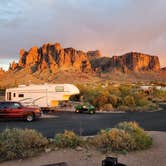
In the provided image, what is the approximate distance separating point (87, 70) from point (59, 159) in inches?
4692

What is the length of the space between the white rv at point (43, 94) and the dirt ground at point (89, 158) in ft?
59.2

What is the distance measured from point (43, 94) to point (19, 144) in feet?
60.8

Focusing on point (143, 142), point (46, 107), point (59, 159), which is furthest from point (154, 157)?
point (46, 107)

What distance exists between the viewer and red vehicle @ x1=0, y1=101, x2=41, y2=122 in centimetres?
1930

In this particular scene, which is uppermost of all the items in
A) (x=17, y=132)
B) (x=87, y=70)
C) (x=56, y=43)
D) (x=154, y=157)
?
(x=56, y=43)

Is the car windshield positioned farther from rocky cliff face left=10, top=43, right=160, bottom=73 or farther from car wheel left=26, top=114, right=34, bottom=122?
rocky cliff face left=10, top=43, right=160, bottom=73

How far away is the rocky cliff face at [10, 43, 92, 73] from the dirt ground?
365 ft

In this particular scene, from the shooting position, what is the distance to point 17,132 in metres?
9.09

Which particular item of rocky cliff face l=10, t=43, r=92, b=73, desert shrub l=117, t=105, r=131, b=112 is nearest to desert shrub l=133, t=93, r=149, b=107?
desert shrub l=117, t=105, r=131, b=112

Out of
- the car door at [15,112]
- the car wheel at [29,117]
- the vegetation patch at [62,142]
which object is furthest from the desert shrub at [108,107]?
the vegetation patch at [62,142]

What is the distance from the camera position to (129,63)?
144875 mm

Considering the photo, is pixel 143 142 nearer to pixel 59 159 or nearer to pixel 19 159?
pixel 59 159

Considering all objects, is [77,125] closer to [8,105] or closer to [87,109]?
[8,105]

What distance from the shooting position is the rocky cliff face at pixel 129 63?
136m
